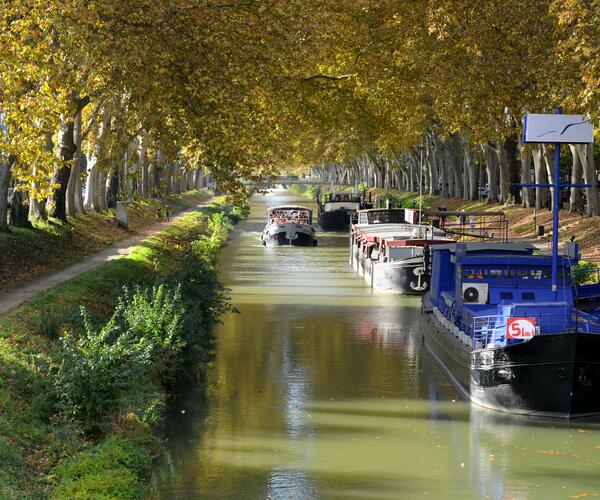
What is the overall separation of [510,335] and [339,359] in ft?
26.8

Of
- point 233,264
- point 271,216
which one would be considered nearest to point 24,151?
point 233,264

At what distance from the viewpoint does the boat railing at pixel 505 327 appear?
22828mm

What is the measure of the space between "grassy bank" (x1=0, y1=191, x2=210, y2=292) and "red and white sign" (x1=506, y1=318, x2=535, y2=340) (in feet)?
45.6

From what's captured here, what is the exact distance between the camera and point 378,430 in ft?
71.5

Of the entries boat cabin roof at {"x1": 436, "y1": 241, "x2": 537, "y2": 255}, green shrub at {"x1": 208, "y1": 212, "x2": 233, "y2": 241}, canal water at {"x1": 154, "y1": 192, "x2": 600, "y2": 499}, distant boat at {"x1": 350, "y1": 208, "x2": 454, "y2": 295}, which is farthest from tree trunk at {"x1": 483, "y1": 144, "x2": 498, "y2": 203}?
boat cabin roof at {"x1": 436, "y1": 241, "x2": 537, "y2": 255}

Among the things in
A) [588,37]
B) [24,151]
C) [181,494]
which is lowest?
[181,494]

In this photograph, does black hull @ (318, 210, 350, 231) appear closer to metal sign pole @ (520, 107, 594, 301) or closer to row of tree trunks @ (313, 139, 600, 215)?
row of tree trunks @ (313, 139, 600, 215)

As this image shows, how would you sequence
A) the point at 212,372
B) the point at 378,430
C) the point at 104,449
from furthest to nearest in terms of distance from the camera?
the point at 212,372 → the point at 378,430 → the point at 104,449

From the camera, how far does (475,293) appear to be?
2812 centimetres

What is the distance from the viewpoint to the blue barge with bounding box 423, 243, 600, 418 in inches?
854

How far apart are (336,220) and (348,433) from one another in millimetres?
62342

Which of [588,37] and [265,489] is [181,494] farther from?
[588,37]

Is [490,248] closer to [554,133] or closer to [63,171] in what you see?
[554,133]

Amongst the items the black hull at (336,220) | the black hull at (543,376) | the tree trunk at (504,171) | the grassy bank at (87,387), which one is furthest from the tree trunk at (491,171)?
the black hull at (543,376)
